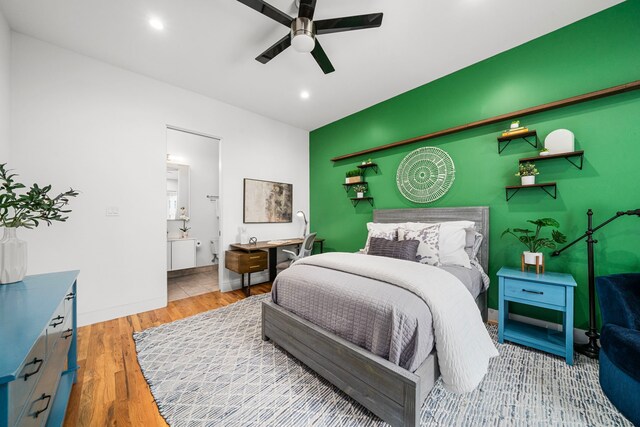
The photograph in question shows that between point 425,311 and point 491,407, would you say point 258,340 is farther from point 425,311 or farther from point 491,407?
point 491,407

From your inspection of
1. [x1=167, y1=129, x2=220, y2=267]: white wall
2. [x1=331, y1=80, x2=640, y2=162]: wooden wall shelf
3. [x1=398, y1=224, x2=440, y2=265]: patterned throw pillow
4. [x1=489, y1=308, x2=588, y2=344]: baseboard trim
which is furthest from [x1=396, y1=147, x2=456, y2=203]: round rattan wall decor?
[x1=167, y1=129, x2=220, y2=267]: white wall

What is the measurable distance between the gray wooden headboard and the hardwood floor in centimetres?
290

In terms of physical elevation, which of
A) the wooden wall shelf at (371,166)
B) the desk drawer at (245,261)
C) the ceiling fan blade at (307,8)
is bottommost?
the desk drawer at (245,261)

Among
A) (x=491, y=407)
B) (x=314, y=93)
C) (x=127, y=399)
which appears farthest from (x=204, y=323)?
(x=314, y=93)

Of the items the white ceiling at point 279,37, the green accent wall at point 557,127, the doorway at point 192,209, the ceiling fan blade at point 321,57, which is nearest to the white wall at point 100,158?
the white ceiling at point 279,37

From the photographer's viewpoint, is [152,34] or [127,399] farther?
[152,34]

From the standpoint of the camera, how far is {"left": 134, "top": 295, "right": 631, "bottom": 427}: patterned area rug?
Answer: 1.42 m

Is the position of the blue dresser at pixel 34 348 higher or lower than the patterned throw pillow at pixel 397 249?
lower

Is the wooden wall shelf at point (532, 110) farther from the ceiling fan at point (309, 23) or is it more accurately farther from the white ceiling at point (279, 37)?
the ceiling fan at point (309, 23)

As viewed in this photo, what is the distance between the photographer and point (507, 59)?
2.55 metres

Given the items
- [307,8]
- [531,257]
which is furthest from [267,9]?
[531,257]

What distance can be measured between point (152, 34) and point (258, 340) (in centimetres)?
311

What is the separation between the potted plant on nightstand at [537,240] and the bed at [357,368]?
1513mm

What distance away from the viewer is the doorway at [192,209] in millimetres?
4445
